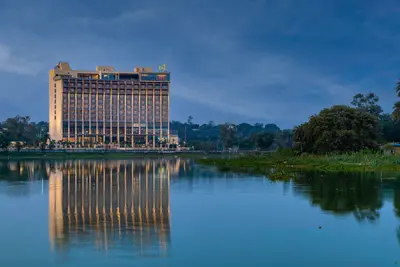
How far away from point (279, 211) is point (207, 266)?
11.0 metres

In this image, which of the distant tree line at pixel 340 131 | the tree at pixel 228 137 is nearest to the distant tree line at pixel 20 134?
the tree at pixel 228 137

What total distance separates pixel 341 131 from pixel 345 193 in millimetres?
38551

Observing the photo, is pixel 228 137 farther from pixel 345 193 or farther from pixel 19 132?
pixel 345 193

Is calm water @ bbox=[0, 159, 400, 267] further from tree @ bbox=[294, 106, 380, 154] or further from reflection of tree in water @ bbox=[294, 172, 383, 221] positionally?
tree @ bbox=[294, 106, 380, 154]

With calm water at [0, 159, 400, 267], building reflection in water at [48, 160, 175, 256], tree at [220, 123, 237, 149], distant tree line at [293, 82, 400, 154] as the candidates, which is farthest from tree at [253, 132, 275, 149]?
building reflection in water at [48, 160, 175, 256]

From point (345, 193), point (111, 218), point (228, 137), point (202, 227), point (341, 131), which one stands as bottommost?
point (202, 227)

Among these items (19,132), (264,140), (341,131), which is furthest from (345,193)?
(19,132)

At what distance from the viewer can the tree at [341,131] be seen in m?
69.1

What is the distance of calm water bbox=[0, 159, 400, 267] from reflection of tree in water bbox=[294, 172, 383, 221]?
0.06 meters

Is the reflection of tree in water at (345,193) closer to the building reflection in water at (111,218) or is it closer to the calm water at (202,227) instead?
the calm water at (202,227)

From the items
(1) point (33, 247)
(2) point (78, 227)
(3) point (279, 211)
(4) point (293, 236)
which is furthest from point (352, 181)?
(1) point (33, 247)

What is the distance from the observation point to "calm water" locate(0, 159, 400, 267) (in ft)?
51.1

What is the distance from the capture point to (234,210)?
83.7 ft

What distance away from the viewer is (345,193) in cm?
3131
